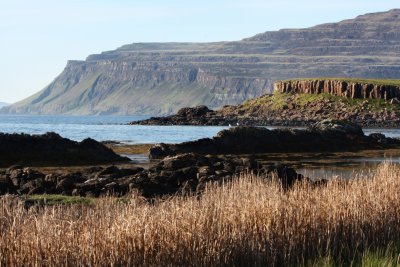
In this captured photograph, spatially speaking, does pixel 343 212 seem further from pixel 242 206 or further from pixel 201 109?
pixel 201 109

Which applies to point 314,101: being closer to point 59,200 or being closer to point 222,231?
point 59,200

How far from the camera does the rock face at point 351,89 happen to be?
133000mm

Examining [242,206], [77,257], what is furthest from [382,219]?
[77,257]

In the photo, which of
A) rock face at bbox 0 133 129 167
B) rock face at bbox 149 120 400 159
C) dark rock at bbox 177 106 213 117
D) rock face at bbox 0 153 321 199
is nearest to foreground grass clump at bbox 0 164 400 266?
rock face at bbox 0 153 321 199

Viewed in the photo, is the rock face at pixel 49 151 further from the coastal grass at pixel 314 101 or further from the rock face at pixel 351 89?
the rock face at pixel 351 89

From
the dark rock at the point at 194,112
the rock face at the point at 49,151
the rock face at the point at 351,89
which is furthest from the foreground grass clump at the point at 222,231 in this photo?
the dark rock at the point at 194,112

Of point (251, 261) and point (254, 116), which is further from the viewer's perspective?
point (254, 116)

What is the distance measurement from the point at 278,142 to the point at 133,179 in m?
32.6

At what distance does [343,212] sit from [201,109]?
4930 inches

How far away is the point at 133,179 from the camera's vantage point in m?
28.0

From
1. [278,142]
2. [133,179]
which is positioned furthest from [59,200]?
[278,142]

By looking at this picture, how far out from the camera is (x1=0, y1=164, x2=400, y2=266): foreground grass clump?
42.6 feet

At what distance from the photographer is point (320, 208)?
16.9 metres

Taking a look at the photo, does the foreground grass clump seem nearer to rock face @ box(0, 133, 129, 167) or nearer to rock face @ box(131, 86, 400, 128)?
rock face @ box(0, 133, 129, 167)
